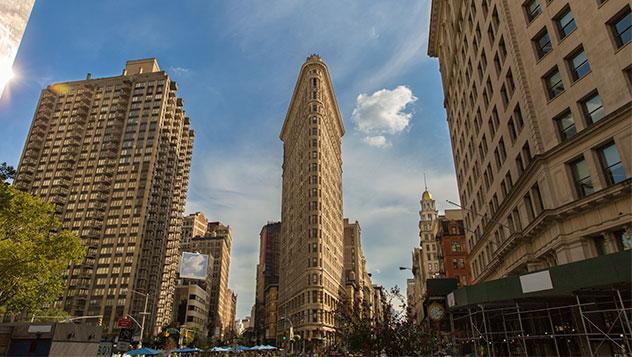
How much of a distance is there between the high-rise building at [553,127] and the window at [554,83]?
7 cm

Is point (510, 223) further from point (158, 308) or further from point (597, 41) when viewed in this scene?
point (158, 308)

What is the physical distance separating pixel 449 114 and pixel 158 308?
10045 cm

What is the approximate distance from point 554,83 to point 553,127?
308 centimetres

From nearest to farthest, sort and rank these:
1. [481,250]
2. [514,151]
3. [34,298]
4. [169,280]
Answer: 1. [514,151]
2. [34,298]
3. [481,250]
4. [169,280]

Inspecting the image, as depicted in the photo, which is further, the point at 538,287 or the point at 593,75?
the point at 593,75

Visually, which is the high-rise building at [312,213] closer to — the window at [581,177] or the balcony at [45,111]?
the window at [581,177]

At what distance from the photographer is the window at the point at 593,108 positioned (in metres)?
21.6

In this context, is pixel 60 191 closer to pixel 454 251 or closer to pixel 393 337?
pixel 454 251

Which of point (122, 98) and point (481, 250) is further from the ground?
point (122, 98)

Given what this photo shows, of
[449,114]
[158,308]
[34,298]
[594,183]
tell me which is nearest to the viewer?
[594,183]

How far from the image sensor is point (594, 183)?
21281 millimetres

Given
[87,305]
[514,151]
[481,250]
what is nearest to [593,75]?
[514,151]

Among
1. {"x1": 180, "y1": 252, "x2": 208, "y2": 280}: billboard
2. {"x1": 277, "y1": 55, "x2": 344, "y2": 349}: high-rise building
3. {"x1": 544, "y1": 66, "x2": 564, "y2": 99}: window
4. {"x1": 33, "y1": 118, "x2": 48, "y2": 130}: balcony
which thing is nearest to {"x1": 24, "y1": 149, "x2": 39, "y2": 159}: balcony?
{"x1": 33, "y1": 118, "x2": 48, "y2": 130}: balcony

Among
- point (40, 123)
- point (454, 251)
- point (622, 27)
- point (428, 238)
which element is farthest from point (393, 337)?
point (40, 123)
